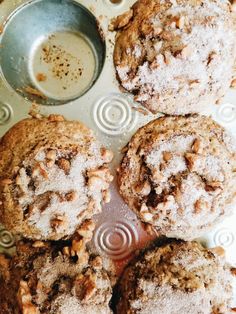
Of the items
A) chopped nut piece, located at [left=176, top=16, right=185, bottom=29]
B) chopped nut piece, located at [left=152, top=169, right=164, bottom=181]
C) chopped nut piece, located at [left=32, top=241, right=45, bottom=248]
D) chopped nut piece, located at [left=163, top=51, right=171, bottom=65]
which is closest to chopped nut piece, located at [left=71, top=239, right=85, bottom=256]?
chopped nut piece, located at [left=32, top=241, right=45, bottom=248]

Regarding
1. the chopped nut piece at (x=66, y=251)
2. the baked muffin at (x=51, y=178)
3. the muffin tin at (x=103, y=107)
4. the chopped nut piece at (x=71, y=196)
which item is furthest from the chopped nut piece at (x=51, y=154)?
the chopped nut piece at (x=66, y=251)

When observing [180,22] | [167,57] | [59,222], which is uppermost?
[180,22]

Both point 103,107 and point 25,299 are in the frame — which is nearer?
point 25,299

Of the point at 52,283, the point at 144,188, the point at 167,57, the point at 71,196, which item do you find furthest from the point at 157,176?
the point at 52,283

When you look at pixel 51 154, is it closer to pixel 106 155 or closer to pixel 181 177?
pixel 106 155

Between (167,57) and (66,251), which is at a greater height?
(167,57)

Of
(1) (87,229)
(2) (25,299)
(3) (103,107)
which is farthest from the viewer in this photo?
(3) (103,107)

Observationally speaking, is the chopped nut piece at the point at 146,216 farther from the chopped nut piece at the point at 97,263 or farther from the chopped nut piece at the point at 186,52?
the chopped nut piece at the point at 186,52

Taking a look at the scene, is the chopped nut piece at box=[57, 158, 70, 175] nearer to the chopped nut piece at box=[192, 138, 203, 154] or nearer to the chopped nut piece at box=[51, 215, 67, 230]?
the chopped nut piece at box=[51, 215, 67, 230]
